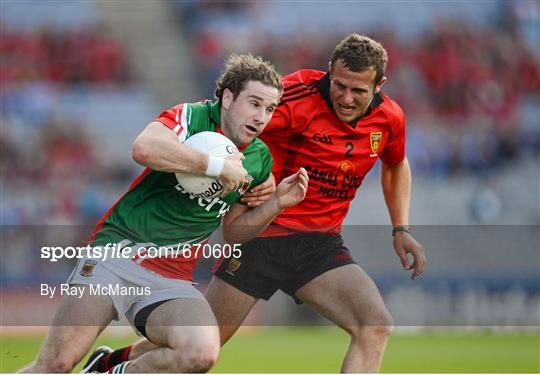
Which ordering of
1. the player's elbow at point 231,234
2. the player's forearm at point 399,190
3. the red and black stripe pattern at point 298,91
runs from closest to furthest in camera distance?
the player's elbow at point 231,234 → the red and black stripe pattern at point 298,91 → the player's forearm at point 399,190

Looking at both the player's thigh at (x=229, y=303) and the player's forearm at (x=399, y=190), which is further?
the player's forearm at (x=399, y=190)

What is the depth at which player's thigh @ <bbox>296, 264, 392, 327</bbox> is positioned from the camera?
6.06m

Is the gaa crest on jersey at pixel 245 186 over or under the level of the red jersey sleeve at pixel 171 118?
under

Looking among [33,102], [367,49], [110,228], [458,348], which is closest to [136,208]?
[110,228]

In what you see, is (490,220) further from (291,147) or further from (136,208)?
(136,208)

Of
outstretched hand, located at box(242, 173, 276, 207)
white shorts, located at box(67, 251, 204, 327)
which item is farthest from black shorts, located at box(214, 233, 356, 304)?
white shorts, located at box(67, 251, 204, 327)

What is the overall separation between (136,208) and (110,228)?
196 mm

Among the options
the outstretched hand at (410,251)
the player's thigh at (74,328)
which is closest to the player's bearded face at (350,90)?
the outstretched hand at (410,251)

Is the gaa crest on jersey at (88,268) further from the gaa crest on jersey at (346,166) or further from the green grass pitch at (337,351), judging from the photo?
the green grass pitch at (337,351)

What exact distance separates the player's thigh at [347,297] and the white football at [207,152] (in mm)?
1186

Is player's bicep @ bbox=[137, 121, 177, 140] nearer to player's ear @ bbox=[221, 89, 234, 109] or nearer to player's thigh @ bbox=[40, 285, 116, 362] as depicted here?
player's ear @ bbox=[221, 89, 234, 109]

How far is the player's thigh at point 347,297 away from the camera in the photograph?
6.06m

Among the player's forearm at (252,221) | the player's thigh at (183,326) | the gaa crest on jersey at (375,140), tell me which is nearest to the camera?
the player's thigh at (183,326)

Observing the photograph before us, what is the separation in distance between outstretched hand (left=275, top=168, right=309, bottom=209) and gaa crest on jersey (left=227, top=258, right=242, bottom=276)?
81cm
